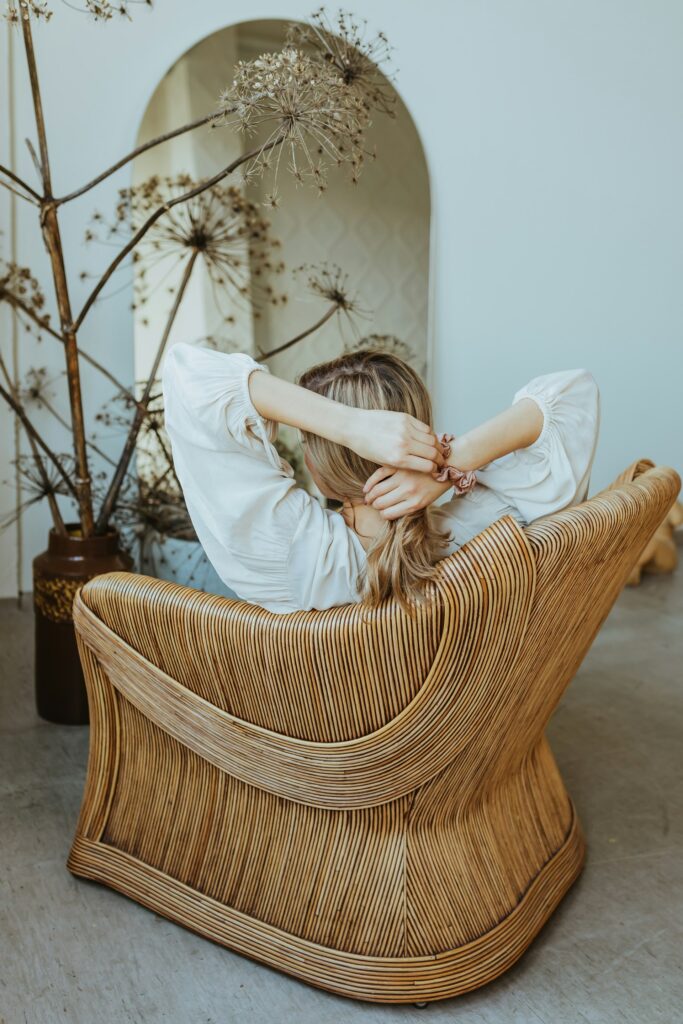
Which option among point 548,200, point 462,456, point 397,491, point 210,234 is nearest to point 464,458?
point 462,456

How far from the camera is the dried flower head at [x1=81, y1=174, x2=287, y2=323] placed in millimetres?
3494

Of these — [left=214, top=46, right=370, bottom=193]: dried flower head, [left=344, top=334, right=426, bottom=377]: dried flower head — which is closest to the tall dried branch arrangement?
[left=344, top=334, right=426, bottom=377]: dried flower head

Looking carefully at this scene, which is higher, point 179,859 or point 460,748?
point 460,748

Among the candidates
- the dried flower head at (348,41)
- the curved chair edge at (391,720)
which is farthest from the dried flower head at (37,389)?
the curved chair edge at (391,720)

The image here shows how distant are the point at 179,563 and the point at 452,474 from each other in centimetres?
191

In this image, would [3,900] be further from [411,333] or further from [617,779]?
[411,333]

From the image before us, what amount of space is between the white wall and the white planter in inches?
22.3

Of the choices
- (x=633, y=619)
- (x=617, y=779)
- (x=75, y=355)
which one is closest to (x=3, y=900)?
(x=75, y=355)

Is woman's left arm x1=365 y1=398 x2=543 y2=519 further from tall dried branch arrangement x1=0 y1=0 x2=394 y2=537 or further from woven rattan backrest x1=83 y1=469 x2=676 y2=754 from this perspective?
tall dried branch arrangement x1=0 y1=0 x2=394 y2=537

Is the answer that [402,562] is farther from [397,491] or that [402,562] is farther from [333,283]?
[333,283]

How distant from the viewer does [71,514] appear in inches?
148

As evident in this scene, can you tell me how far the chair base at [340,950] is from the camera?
5.25ft

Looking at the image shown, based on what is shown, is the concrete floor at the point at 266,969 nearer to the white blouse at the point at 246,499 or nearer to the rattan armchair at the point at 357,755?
the rattan armchair at the point at 357,755

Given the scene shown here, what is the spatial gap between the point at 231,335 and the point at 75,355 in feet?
4.19
